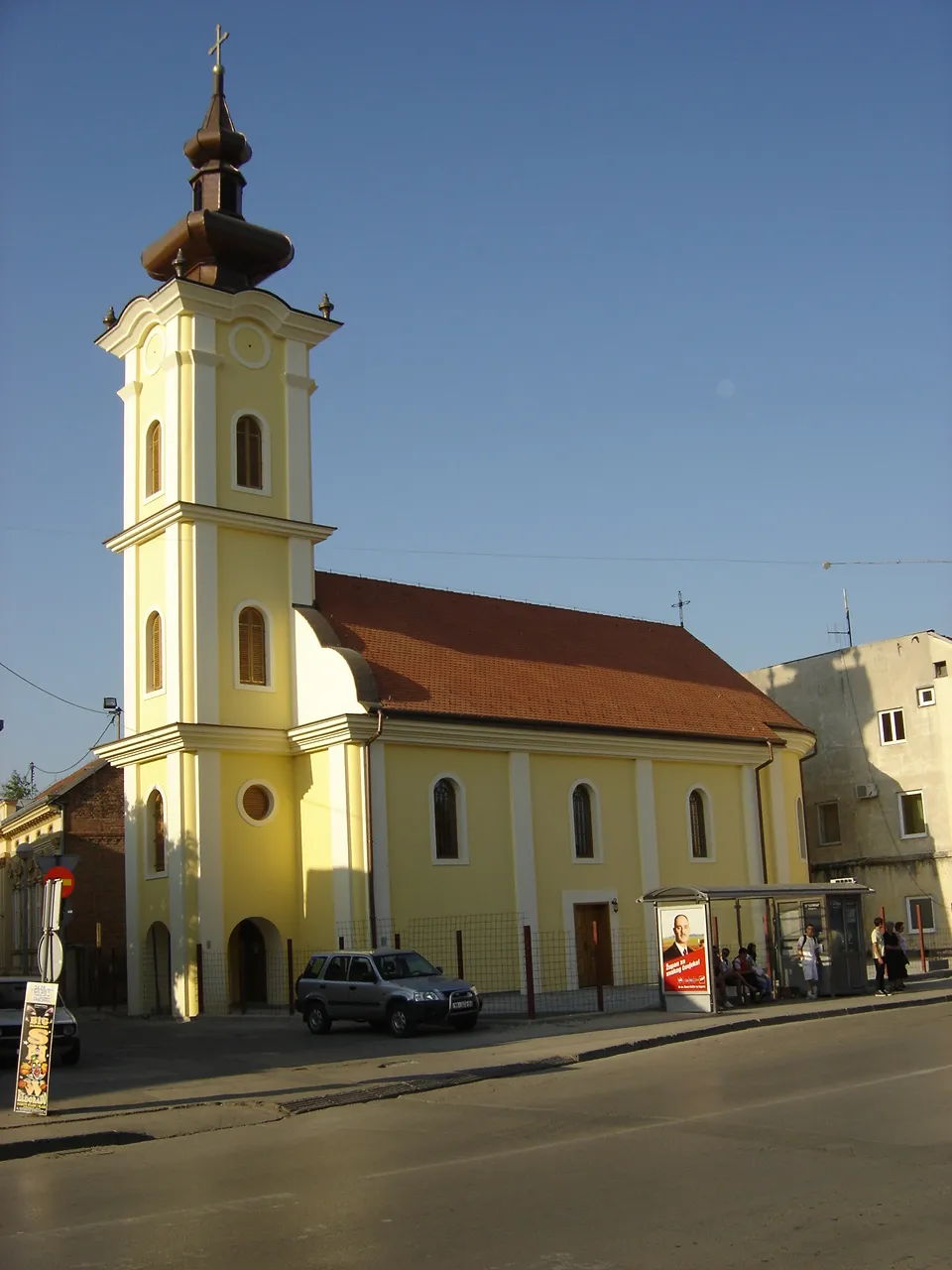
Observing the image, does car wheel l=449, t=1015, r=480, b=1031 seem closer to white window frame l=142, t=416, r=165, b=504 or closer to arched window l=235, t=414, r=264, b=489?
arched window l=235, t=414, r=264, b=489

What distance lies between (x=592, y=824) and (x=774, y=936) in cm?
790

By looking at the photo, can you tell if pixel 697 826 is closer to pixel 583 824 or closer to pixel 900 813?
pixel 583 824

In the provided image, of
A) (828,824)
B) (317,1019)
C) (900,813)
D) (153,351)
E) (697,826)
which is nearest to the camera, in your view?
(317,1019)

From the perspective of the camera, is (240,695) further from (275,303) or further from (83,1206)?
(83,1206)

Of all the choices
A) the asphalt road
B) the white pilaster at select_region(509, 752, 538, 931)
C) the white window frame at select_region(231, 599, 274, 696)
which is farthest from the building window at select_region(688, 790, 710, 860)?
the asphalt road

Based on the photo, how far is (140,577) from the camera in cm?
3303

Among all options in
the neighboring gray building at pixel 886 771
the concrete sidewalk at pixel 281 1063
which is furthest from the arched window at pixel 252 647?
the neighboring gray building at pixel 886 771

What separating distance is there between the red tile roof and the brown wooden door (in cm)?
464

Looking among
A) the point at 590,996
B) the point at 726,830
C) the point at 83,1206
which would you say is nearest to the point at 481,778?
the point at 590,996

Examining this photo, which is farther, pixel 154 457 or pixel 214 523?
pixel 154 457

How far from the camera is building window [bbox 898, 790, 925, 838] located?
42.5 m

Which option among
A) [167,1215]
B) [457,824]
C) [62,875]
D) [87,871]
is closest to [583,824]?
[457,824]

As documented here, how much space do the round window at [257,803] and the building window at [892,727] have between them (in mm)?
21844

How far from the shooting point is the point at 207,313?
3247cm
